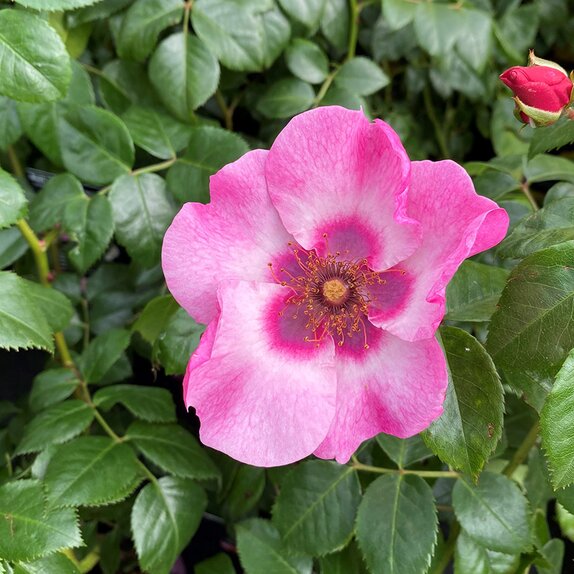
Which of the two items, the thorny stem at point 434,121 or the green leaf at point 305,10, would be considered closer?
the green leaf at point 305,10

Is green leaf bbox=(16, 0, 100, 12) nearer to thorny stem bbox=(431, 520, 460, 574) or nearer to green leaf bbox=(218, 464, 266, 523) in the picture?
green leaf bbox=(218, 464, 266, 523)

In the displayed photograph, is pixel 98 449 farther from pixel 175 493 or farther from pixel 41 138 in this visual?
pixel 41 138

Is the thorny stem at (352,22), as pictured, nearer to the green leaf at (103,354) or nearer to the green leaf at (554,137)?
the green leaf at (554,137)

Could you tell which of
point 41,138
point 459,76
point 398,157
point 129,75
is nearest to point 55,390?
point 41,138

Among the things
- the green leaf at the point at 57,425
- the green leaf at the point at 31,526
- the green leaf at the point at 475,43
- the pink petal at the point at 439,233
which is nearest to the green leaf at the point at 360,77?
the green leaf at the point at 475,43

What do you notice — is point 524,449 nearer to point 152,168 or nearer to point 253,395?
point 253,395

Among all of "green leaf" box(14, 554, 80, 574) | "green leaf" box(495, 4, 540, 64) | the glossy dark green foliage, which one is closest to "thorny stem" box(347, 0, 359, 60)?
the glossy dark green foliage

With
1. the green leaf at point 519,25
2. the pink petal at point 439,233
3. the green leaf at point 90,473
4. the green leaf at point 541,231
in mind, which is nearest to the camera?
the pink petal at point 439,233
